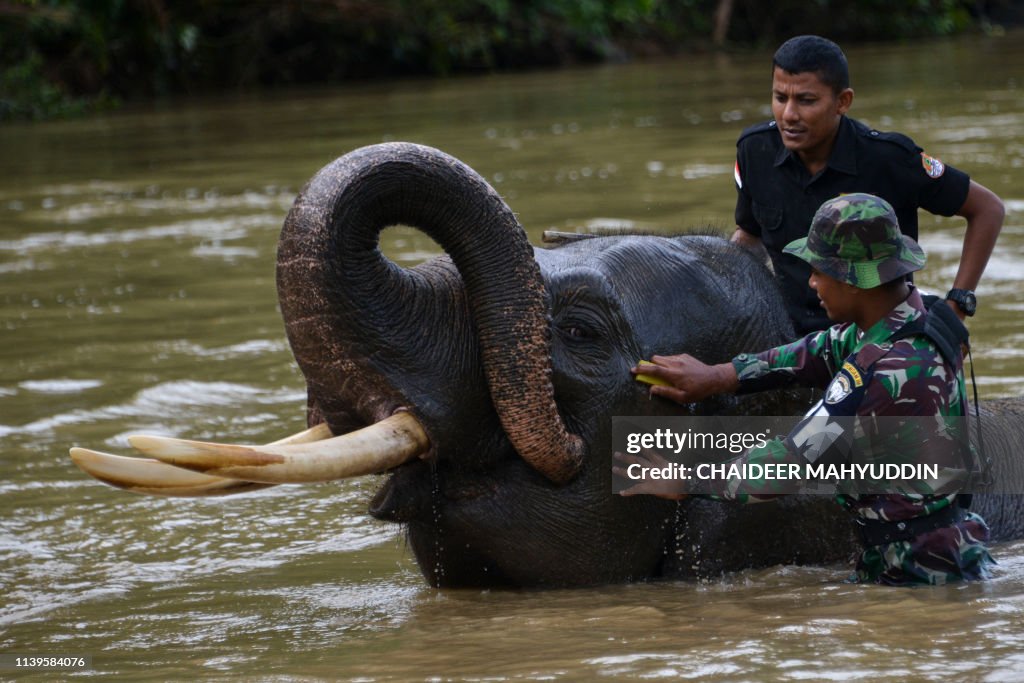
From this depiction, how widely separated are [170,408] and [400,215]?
3.80 meters

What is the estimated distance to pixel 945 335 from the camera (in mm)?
4383

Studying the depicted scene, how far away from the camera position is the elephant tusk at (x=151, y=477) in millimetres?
4004

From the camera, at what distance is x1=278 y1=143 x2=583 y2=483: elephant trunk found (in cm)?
414

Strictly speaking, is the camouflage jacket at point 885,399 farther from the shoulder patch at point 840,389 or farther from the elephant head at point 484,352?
the elephant head at point 484,352

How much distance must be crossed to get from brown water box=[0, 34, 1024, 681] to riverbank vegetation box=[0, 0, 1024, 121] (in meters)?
5.17

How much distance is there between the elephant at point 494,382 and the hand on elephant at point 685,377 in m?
0.06

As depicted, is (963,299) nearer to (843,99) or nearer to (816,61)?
(843,99)

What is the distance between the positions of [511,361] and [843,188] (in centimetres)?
142

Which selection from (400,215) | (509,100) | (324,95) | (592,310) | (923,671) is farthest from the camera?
(324,95)

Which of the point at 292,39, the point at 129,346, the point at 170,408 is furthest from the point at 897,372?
the point at 292,39

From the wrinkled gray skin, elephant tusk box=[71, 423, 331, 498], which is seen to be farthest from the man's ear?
elephant tusk box=[71, 423, 331, 498]

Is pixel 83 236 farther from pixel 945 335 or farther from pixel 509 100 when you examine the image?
pixel 509 100

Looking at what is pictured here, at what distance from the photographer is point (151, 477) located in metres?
4.12

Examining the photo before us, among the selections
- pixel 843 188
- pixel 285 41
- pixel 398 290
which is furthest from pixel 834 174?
pixel 285 41
